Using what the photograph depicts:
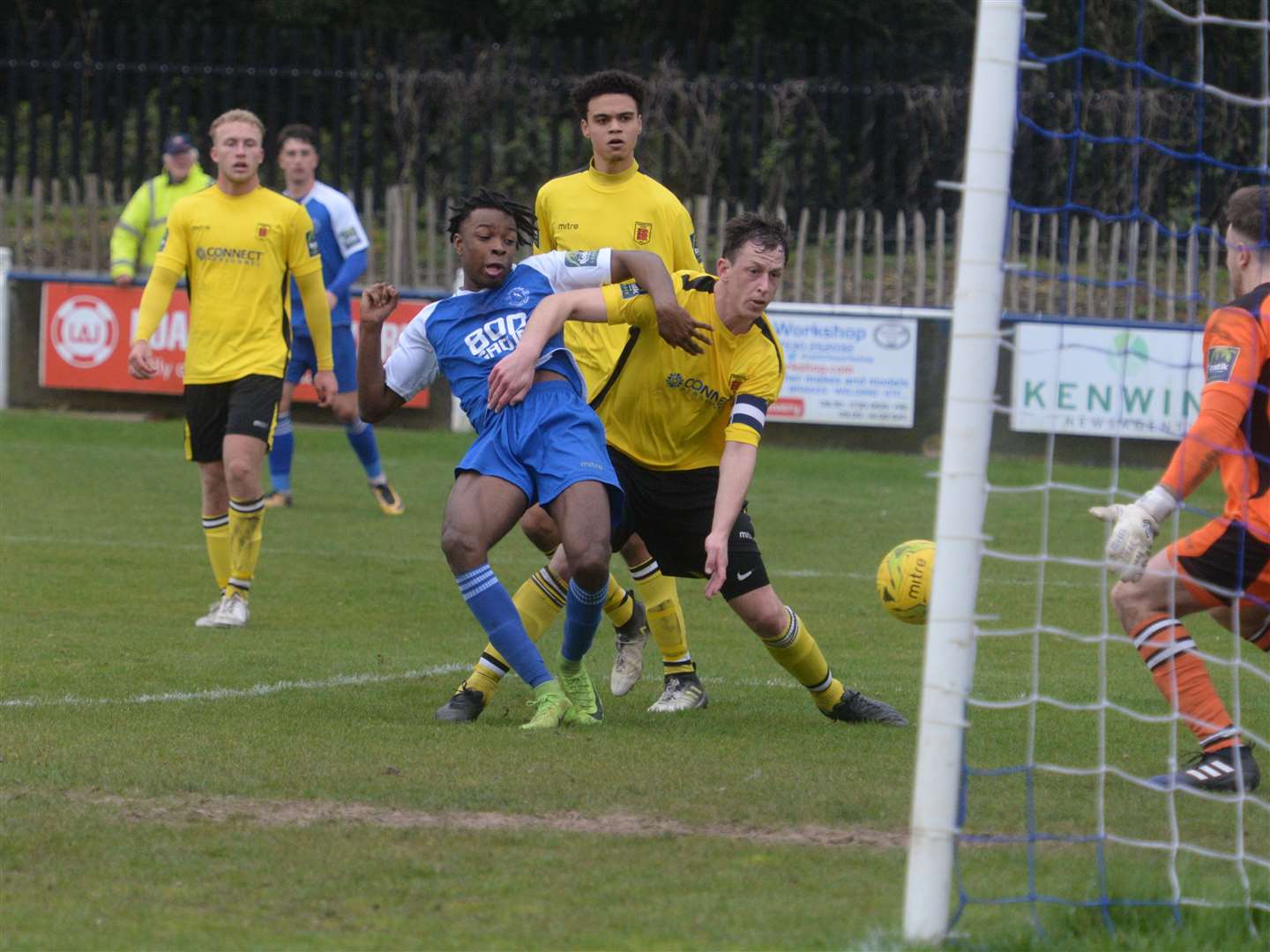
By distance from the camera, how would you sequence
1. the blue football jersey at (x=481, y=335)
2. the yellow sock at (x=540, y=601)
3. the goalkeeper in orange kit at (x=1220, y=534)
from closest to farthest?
the goalkeeper in orange kit at (x=1220, y=534)
the blue football jersey at (x=481, y=335)
the yellow sock at (x=540, y=601)

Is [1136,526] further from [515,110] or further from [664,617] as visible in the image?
[515,110]

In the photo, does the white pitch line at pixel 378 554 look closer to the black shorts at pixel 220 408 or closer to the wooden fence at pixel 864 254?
the black shorts at pixel 220 408

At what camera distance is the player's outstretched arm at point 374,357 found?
6.00 meters

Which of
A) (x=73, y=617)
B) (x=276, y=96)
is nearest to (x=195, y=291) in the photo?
(x=73, y=617)

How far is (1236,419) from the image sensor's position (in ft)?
16.5

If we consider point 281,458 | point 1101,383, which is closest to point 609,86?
point 281,458

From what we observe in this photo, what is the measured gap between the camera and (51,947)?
145 inches

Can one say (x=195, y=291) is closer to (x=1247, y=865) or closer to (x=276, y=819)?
(x=276, y=819)

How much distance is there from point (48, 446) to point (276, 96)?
521cm

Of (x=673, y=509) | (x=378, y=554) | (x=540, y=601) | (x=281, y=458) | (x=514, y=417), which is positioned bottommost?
(x=378, y=554)

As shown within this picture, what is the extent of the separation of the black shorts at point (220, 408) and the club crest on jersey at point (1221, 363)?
4598 mm

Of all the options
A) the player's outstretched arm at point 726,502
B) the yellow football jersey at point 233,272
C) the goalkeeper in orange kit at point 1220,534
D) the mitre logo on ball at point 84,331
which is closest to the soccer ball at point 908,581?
the player's outstretched arm at point 726,502

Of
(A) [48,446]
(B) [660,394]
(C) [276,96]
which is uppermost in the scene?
(C) [276,96]

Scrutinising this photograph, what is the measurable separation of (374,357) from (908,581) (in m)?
2.02
